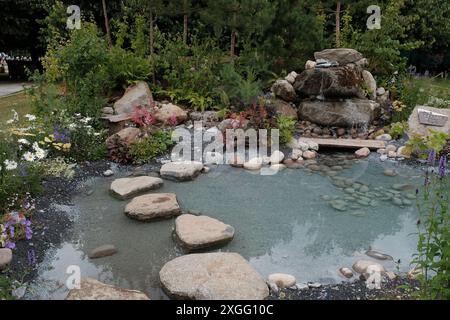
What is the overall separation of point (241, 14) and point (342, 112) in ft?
9.57

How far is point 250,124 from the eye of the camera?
26.9ft

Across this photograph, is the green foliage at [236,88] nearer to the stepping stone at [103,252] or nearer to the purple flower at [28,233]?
the stepping stone at [103,252]

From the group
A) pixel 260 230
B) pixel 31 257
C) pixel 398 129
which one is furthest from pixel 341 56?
pixel 31 257

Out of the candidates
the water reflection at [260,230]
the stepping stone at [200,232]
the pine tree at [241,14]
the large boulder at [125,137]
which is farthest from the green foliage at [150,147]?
the pine tree at [241,14]

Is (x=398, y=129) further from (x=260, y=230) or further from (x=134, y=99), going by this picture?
(x=134, y=99)

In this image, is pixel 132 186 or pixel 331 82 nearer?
pixel 132 186

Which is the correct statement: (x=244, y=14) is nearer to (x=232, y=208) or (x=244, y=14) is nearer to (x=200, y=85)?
(x=200, y=85)

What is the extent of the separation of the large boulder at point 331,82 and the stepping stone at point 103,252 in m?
5.67

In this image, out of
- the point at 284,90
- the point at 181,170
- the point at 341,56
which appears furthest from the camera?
the point at 341,56

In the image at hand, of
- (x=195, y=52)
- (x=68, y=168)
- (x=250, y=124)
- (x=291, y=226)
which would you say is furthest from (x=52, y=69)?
(x=291, y=226)

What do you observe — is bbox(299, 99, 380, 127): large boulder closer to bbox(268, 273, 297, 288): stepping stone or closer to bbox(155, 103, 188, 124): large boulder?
bbox(155, 103, 188, 124): large boulder

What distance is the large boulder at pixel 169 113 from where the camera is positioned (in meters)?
8.38

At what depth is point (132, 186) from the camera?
6.09 m

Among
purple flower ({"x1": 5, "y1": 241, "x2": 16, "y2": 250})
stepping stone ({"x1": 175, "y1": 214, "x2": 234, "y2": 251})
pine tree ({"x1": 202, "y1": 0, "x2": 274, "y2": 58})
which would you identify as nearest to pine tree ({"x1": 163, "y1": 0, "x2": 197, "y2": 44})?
pine tree ({"x1": 202, "y1": 0, "x2": 274, "y2": 58})
